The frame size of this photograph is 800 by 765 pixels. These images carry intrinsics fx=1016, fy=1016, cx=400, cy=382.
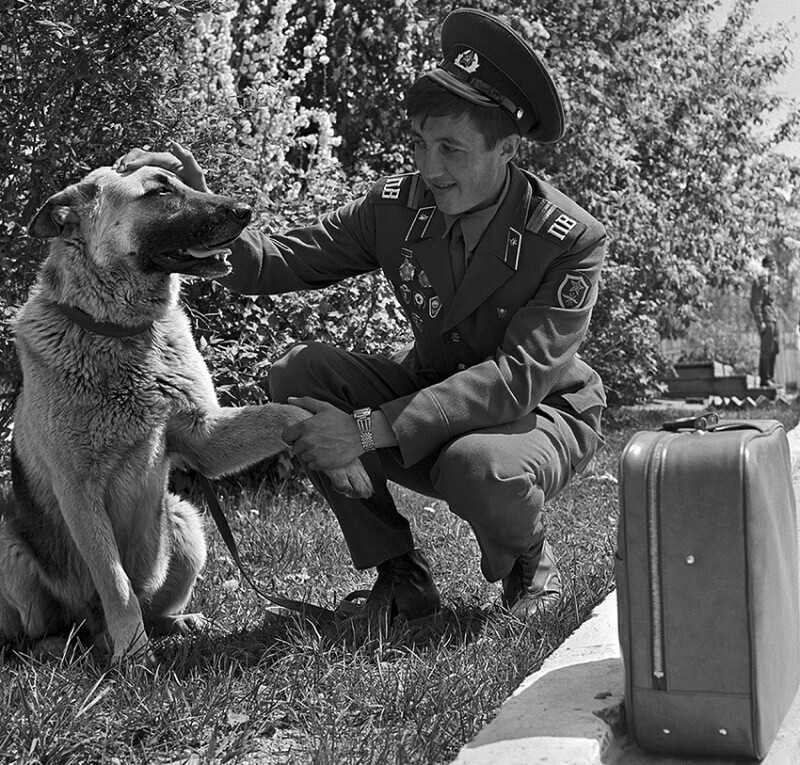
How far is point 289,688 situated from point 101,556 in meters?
0.80

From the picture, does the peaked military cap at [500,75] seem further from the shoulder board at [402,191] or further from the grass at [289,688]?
the grass at [289,688]

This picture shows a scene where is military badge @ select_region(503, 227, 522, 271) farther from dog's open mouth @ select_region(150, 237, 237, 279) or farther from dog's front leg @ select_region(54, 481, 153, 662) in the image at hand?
dog's front leg @ select_region(54, 481, 153, 662)

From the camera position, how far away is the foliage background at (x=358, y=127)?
15.4 ft

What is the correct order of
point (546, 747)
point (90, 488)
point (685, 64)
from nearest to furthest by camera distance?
point (546, 747)
point (90, 488)
point (685, 64)

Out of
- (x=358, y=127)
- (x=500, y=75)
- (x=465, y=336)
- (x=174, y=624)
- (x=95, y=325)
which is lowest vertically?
(x=174, y=624)

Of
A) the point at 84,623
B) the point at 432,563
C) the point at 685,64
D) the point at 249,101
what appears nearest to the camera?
the point at 84,623

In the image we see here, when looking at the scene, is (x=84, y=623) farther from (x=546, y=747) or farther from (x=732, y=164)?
(x=732, y=164)

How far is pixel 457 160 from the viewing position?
10.7 feet

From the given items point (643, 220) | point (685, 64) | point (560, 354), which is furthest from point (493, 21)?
point (685, 64)

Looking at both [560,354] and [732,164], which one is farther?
[732,164]

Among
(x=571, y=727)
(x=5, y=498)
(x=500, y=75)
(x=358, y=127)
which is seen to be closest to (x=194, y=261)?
(x=500, y=75)

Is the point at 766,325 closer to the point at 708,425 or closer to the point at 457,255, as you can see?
the point at 457,255

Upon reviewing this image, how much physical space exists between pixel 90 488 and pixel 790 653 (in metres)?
1.97

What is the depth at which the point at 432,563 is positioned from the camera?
4055 mm
